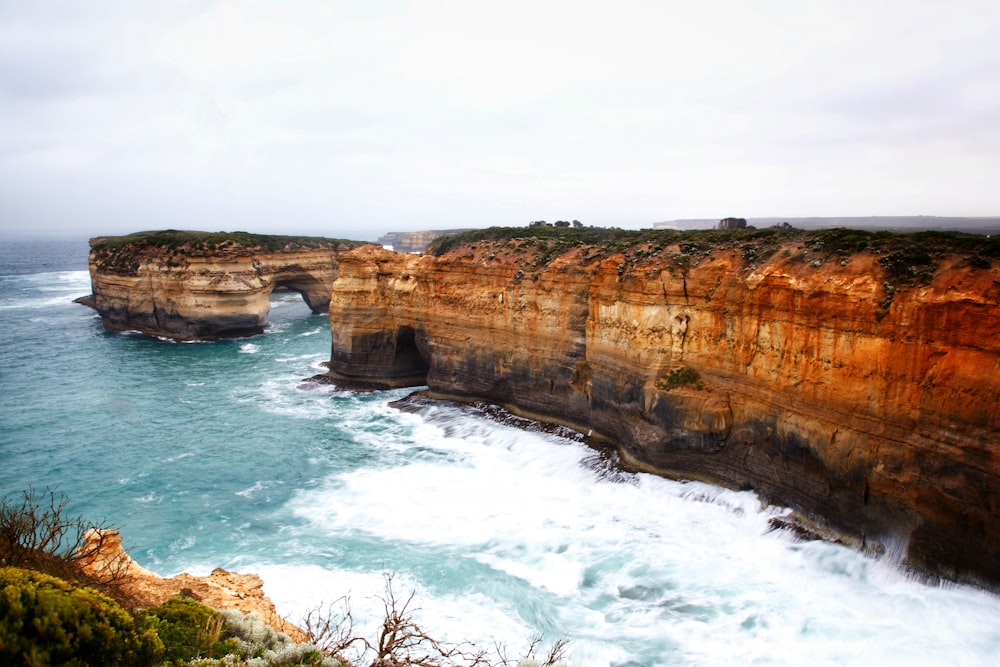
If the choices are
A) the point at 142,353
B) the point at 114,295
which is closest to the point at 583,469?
the point at 142,353

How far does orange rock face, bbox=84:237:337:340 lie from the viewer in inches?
1622

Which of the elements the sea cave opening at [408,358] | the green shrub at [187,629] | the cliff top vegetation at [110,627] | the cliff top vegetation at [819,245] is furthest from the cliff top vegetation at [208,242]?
the green shrub at [187,629]

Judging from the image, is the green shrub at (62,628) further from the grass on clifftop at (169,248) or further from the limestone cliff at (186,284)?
the grass on clifftop at (169,248)

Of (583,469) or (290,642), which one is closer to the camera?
(290,642)

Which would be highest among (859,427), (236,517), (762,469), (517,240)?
(517,240)

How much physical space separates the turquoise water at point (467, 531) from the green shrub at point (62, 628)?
6.67 meters

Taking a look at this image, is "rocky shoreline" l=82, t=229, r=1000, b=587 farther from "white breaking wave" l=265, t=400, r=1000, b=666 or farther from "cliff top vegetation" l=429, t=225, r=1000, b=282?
"white breaking wave" l=265, t=400, r=1000, b=666

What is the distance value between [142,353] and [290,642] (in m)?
35.0

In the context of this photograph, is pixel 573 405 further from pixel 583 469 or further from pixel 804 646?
pixel 804 646

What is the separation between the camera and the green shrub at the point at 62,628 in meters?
5.36

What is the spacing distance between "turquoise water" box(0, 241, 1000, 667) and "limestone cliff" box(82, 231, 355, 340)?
547 inches

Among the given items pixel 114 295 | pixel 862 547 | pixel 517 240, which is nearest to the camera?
pixel 862 547

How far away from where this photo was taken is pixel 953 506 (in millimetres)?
11922

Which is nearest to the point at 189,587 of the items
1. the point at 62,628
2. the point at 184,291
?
the point at 62,628
